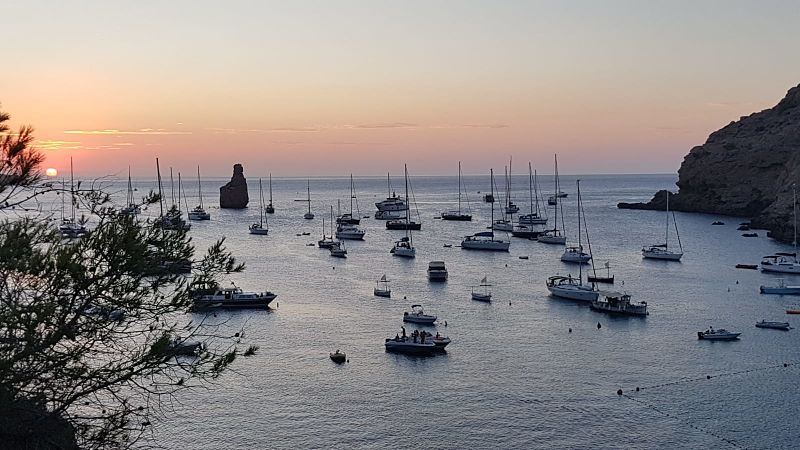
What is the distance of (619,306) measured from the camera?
200ft

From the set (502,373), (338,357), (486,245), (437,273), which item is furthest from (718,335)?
(486,245)

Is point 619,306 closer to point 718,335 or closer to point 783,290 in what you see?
point 718,335

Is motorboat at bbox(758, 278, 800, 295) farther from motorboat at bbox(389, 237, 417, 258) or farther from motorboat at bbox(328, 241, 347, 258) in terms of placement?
motorboat at bbox(328, 241, 347, 258)

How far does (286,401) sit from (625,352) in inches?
897

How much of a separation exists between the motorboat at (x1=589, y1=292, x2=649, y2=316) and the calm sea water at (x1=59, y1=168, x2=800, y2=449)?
3.98 ft

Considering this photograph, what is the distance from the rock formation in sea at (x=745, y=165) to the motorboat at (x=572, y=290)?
74.4 meters

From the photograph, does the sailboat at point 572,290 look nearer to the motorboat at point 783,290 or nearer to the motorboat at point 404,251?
A: the motorboat at point 783,290

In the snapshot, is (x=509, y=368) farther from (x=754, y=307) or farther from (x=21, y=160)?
(x=21, y=160)

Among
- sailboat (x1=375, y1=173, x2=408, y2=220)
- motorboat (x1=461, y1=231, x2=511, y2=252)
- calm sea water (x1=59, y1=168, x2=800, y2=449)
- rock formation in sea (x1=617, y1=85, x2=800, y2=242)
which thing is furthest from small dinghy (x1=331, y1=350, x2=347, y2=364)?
sailboat (x1=375, y1=173, x2=408, y2=220)

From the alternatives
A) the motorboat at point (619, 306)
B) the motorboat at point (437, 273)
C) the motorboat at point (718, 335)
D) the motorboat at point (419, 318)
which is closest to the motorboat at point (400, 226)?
the motorboat at point (437, 273)

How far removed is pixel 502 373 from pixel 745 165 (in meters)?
129

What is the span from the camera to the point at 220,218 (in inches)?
6644

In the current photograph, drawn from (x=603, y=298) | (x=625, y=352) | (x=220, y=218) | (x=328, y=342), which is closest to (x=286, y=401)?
(x=328, y=342)

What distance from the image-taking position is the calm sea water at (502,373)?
3597 centimetres
